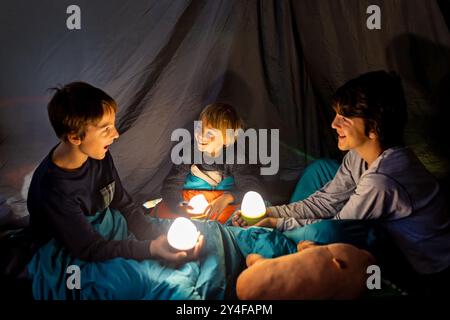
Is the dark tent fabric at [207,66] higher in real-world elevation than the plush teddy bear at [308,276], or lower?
higher

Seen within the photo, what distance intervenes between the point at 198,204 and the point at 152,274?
50 centimetres

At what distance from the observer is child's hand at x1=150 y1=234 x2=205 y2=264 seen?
138 centimetres

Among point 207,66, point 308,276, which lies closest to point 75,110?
point 207,66

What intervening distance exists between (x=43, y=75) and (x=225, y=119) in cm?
78

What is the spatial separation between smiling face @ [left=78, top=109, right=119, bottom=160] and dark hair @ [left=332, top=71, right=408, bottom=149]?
87cm

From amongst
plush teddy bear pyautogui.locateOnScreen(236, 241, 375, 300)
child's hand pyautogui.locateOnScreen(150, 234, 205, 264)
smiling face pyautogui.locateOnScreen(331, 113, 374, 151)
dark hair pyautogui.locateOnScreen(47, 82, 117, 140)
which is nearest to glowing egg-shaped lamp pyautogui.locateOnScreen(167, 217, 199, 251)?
child's hand pyautogui.locateOnScreen(150, 234, 205, 264)

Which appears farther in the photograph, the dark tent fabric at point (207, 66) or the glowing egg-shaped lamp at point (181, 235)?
the dark tent fabric at point (207, 66)

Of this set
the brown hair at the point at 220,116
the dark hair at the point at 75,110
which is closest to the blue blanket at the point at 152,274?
the dark hair at the point at 75,110

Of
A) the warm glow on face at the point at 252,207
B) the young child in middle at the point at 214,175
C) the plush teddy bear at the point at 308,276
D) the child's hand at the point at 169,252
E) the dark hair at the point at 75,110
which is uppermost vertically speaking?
the dark hair at the point at 75,110

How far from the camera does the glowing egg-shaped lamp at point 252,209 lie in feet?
5.41

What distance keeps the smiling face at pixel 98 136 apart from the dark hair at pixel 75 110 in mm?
16

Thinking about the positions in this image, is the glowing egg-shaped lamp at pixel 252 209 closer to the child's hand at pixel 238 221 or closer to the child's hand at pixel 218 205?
the child's hand at pixel 238 221

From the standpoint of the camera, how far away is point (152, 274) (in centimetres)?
134
